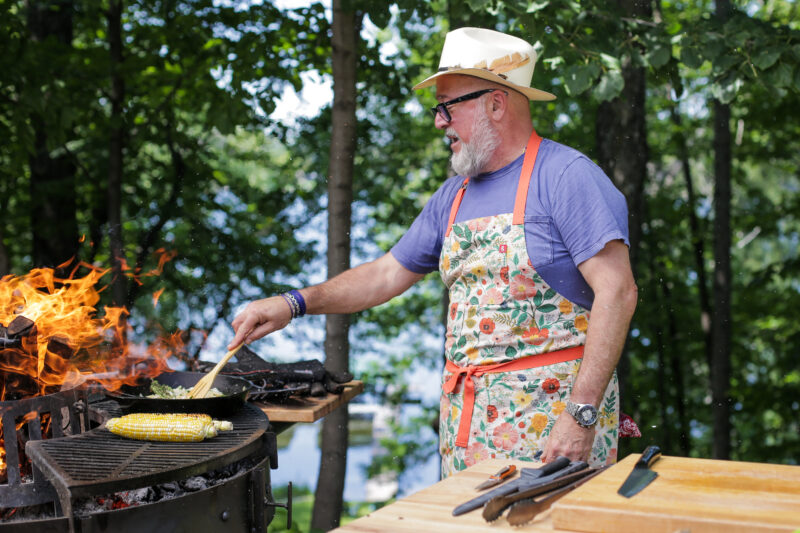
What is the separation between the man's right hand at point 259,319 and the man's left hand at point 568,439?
3.80 feet

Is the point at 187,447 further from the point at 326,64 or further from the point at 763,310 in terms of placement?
the point at 763,310

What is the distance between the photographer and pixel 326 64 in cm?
609

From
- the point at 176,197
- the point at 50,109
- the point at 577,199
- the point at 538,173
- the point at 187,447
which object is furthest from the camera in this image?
the point at 176,197

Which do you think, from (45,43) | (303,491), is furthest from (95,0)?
(303,491)

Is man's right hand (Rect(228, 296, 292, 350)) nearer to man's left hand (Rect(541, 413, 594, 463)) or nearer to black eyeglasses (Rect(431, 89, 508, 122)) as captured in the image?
black eyeglasses (Rect(431, 89, 508, 122))

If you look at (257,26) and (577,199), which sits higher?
(257,26)

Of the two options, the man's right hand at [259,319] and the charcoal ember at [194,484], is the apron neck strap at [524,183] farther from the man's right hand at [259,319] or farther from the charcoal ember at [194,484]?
the charcoal ember at [194,484]

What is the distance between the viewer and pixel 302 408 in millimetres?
3441

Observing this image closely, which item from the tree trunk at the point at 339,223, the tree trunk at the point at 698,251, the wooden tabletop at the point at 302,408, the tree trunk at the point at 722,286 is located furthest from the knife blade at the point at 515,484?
the tree trunk at the point at 698,251

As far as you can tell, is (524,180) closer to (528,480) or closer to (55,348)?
(528,480)

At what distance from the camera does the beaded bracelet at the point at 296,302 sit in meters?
3.03

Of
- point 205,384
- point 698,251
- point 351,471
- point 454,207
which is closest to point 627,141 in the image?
point 454,207

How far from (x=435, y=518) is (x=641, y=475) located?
1.59ft

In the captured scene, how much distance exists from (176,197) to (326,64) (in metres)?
2.30
